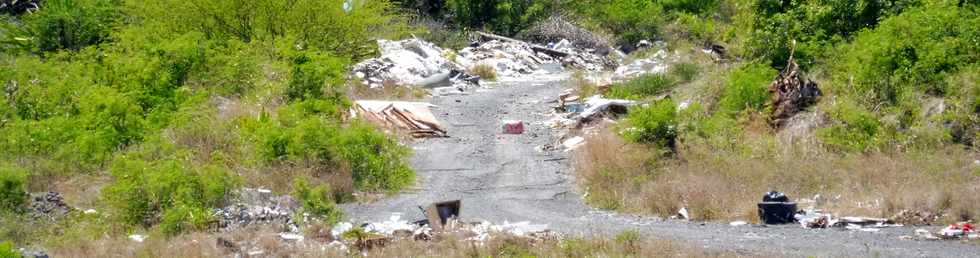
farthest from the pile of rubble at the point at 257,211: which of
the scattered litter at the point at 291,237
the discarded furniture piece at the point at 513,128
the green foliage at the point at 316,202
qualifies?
the discarded furniture piece at the point at 513,128

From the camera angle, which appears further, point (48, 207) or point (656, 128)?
point (656, 128)

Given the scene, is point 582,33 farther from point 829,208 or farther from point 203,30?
point 829,208

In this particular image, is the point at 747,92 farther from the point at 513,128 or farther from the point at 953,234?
the point at 953,234

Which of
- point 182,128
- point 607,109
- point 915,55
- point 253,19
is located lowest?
point 607,109

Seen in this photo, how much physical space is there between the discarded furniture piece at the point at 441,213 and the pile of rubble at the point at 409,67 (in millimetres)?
13851

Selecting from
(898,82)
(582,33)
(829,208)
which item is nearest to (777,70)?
(898,82)

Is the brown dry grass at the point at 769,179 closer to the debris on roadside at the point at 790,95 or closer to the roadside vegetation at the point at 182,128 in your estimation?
the debris on roadside at the point at 790,95

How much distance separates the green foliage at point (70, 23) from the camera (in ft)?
98.9

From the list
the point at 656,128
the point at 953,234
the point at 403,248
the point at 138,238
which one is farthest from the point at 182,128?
the point at 953,234

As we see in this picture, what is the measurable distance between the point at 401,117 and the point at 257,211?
8.74m

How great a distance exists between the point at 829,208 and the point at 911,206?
106 cm

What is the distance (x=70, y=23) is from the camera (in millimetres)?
30312

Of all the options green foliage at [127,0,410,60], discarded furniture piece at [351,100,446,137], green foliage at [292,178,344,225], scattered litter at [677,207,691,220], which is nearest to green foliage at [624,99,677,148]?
scattered litter at [677,207,691,220]

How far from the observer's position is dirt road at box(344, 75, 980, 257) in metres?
11.2
